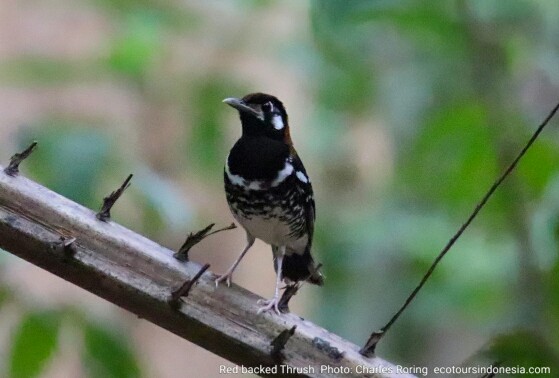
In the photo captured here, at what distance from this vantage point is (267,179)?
1.86m

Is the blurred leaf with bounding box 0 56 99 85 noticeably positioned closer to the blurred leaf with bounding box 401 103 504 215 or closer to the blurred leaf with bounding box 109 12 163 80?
the blurred leaf with bounding box 109 12 163 80

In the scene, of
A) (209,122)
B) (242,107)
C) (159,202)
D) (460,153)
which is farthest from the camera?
(209,122)

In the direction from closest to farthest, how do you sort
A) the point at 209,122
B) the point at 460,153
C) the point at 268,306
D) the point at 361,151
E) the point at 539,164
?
the point at 268,306 < the point at 539,164 < the point at 460,153 < the point at 209,122 < the point at 361,151

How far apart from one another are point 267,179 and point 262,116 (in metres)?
0.17

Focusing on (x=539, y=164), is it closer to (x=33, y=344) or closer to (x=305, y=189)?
(x=305, y=189)

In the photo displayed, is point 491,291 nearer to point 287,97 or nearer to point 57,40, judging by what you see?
point 287,97

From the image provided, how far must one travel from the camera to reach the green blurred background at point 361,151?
5.34 ft

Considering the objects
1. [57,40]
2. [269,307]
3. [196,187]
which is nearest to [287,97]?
[196,187]

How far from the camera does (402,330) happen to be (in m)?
2.88

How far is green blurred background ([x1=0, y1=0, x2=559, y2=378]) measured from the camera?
1629mm

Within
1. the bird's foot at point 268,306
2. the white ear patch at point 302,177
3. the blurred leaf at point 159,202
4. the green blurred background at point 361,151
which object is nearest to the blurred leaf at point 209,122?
the green blurred background at point 361,151

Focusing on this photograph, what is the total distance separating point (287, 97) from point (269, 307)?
11.2 feet

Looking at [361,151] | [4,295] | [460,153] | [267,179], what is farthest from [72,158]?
[361,151]

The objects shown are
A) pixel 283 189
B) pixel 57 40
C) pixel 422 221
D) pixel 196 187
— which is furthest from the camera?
pixel 196 187
